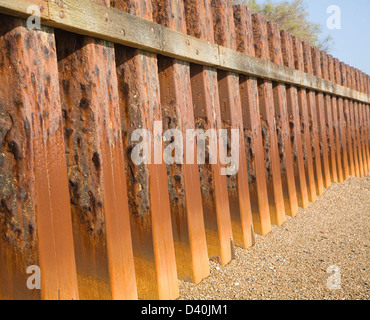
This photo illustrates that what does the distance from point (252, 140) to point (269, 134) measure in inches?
19.9

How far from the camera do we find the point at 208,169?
3312 millimetres

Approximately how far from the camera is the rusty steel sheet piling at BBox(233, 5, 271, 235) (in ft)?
13.5

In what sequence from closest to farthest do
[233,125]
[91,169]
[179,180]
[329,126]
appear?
[91,169] → [179,180] → [233,125] → [329,126]

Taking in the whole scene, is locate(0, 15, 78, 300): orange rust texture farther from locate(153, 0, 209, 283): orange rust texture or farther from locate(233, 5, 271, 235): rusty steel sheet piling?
locate(233, 5, 271, 235): rusty steel sheet piling

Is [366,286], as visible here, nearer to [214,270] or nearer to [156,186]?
[214,270]

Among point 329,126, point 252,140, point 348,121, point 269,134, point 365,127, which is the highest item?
point 365,127

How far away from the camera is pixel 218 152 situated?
346cm

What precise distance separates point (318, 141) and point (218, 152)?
349cm

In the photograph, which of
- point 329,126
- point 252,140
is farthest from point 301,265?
point 329,126

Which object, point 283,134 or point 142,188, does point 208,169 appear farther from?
point 283,134

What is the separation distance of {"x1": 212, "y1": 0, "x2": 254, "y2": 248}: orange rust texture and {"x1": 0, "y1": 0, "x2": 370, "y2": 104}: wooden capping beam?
14 cm

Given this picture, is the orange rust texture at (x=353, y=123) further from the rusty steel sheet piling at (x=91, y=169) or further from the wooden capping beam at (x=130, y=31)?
the rusty steel sheet piling at (x=91, y=169)

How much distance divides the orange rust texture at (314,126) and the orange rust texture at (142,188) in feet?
13.6

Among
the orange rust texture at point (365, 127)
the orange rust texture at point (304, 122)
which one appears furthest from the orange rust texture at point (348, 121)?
the orange rust texture at point (304, 122)
